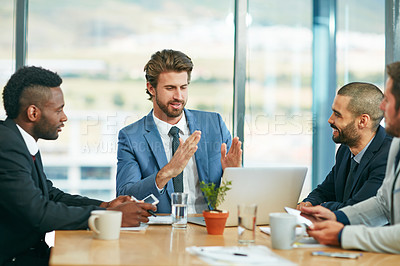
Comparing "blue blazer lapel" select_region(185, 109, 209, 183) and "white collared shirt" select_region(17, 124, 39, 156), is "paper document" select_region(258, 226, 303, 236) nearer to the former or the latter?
"blue blazer lapel" select_region(185, 109, 209, 183)

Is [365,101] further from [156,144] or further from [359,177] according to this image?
[156,144]

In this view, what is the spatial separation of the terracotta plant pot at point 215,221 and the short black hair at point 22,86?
3.44 ft

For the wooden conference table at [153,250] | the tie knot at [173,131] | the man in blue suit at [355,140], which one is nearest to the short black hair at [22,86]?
the wooden conference table at [153,250]

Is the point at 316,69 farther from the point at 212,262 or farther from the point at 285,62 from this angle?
the point at 212,262

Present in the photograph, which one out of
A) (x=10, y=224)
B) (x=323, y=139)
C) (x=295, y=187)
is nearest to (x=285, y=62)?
(x=323, y=139)

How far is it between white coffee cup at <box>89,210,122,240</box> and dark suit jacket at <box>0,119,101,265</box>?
21 centimetres

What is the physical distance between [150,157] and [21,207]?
1185 millimetres

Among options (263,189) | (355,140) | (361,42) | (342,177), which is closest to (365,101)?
(355,140)

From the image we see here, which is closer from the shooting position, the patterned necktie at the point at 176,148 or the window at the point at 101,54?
the patterned necktie at the point at 176,148

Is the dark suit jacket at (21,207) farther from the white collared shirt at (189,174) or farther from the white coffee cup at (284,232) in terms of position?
the white collared shirt at (189,174)

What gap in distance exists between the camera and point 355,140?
2779 mm

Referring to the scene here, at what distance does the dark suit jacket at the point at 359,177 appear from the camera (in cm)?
251

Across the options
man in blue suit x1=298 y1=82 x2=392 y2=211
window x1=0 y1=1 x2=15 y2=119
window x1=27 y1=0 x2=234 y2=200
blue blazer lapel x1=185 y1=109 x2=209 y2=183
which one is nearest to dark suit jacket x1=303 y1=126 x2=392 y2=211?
man in blue suit x1=298 y1=82 x2=392 y2=211

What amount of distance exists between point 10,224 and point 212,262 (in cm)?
106
